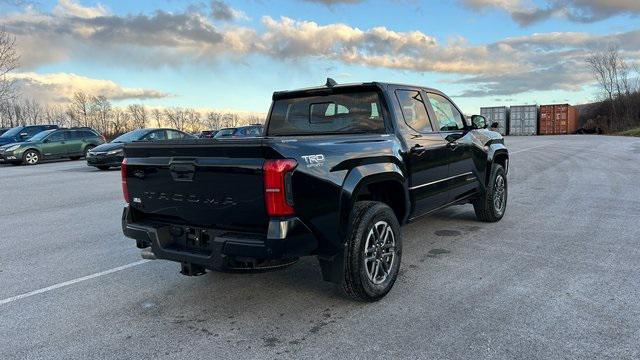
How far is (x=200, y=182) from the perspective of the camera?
3682 mm

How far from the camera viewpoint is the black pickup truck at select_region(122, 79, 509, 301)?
11.2ft

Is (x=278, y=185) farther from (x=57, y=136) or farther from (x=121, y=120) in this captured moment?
(x=121, y=120)

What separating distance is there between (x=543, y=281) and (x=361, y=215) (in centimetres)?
193

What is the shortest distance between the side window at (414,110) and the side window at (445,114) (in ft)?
0.90

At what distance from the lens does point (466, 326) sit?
11.7 ft

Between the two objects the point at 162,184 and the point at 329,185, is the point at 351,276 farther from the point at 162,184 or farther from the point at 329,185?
the point at 162,184

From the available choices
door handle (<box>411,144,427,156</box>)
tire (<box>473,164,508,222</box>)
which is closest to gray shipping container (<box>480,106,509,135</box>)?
tire (<box>473,164,508,222</box>)

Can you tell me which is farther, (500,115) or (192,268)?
(500,115)

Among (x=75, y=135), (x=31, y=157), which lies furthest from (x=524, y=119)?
(x=31, y=157)

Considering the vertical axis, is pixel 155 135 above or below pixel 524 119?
above

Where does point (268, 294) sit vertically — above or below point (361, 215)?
below

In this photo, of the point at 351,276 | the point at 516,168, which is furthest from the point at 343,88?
the point at 516,168

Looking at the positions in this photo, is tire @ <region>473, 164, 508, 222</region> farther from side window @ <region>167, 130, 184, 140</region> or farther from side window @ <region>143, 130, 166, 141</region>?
side window @ <region>167, 130, 184, 140</region>

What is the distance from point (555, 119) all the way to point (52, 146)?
49.4m
